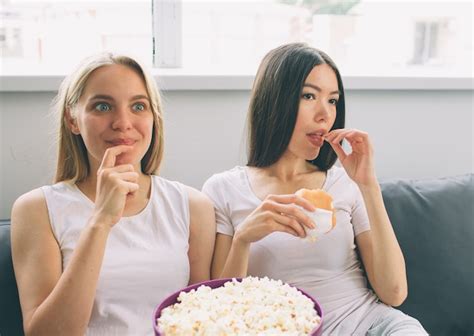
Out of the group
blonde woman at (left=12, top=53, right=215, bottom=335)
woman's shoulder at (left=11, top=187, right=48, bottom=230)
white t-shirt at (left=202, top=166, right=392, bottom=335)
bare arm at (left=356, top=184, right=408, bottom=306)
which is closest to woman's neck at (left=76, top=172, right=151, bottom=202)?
blonde woman at (left=12, top=53, right=215, bottom=335)

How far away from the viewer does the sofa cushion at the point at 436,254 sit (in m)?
1.68

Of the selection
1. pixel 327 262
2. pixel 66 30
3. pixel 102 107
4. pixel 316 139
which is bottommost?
pixel 327 262

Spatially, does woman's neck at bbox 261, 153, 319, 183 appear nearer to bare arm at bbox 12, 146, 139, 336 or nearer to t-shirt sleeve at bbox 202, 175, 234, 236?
t-shirt sleeve at bbox 202, 175, 234, 236

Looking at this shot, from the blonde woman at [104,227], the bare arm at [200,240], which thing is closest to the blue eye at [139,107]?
the blonde woman at [104,227]

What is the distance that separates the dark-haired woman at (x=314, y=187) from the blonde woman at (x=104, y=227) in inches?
6.0

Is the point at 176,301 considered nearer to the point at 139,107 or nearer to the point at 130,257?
the point at 130,257

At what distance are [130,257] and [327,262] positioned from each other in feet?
1.78

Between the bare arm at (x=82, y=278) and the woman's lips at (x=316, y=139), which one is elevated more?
the woman's lips at (x=316, y=139)

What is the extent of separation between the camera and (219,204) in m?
1.55

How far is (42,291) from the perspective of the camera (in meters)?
1.24

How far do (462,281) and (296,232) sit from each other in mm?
810

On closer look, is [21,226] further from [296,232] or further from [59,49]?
[59,49]

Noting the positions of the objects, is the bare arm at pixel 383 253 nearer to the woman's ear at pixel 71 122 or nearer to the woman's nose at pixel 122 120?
the woman's nose at pixel 122 120

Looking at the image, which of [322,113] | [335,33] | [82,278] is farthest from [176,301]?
[335,33]
